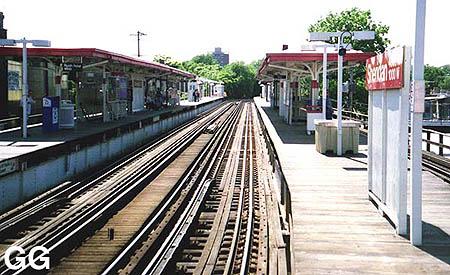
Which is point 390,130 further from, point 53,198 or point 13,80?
point 13,80

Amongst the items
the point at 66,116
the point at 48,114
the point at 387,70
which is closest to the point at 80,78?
the point at 66,116

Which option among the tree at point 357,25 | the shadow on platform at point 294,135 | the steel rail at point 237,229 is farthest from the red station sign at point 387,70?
the tree at point 357,25

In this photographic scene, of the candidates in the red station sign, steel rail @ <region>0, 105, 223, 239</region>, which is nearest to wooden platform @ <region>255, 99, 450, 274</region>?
the red station sign

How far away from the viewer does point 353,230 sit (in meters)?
7.32

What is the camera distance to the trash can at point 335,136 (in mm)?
15562

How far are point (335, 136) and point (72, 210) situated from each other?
708 centimetres

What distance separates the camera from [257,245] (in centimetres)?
926

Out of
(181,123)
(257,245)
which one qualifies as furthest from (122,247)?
(181,123)

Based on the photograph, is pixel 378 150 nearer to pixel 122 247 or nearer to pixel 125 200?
pixel 122 247

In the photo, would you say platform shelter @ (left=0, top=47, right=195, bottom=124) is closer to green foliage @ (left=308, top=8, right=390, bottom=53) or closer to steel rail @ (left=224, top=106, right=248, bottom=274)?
steel rail @ (left=224, top=106, right=248, bottom=274)

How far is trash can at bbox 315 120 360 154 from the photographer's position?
15.6 m

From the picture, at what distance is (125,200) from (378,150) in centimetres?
643

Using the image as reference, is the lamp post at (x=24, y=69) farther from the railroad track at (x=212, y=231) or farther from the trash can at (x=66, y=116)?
the railroad track at (x=212, y=231)

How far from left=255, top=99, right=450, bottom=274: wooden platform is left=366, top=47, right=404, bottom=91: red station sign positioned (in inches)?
67.3
